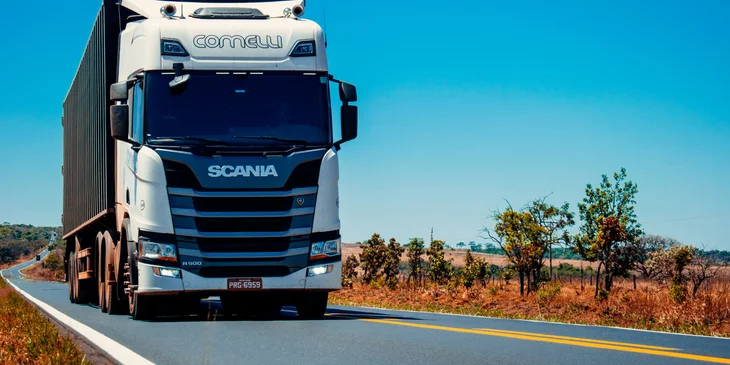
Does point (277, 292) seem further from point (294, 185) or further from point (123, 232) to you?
point (123, 232)

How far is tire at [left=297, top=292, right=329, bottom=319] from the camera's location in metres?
12.7

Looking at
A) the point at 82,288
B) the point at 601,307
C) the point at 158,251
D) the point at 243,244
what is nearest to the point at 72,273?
the point at 82,288

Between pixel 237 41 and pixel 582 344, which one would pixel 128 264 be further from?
pixel 582 344

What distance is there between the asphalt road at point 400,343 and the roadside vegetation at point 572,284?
2679 mm

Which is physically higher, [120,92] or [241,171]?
[120,92]

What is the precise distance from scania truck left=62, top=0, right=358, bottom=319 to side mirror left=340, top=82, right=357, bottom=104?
0.12 feet

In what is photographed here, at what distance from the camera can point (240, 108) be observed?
1192 cm

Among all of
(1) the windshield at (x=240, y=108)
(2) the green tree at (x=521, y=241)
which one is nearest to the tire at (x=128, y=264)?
(1) the windshield at (x=240, y=108)

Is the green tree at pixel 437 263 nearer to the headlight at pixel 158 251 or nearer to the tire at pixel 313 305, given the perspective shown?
the tire at pixel 313 305

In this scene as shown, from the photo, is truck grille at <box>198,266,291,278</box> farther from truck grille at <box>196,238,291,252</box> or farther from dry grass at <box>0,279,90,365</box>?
dry grass at <box>0,279,90,365</box>

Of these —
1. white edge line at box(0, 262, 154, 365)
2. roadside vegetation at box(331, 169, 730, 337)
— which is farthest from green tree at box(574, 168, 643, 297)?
A: white edge line at box(0, 262, 154, 365)

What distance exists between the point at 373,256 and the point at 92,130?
48.6m

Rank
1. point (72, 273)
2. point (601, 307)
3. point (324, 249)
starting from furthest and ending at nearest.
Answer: point (72, 273), point (601, 307), point (324, 249)

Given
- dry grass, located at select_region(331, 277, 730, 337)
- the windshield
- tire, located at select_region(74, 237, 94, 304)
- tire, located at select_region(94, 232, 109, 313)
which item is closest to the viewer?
the windshield
